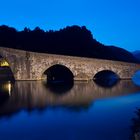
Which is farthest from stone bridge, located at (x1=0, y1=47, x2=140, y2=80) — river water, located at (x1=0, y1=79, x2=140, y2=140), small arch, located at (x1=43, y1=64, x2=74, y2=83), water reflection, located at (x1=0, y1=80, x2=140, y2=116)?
river water, located at (x1=0, y1=79, x2=140, y2=140)

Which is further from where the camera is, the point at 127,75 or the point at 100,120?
the point at 127,75

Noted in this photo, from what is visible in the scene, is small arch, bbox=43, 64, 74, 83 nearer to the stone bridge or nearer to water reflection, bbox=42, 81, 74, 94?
the stone bridge

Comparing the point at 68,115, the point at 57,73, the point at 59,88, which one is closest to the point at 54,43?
the point at 57,73

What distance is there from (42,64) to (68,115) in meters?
15.3

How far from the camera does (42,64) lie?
28.3m

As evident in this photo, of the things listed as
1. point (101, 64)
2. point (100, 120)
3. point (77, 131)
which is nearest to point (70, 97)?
point (100, 120)

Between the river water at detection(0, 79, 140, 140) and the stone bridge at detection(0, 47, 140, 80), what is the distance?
7205 mm

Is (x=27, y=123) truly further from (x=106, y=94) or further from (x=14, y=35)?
(x=14, y=35)

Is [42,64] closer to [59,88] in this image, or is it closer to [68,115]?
[59,88]

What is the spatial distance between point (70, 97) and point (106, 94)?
270 centimetres

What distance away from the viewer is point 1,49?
1094 inches

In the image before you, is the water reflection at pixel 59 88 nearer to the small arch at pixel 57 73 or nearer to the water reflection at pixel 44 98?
the water reflection at pixel 44 98

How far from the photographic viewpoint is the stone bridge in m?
27.9

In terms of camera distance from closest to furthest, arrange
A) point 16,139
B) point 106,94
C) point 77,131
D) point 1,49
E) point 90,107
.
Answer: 1. point 16,139
2. point 77,131
3. point 90,107
4. point 106,94
5. point 1,49
